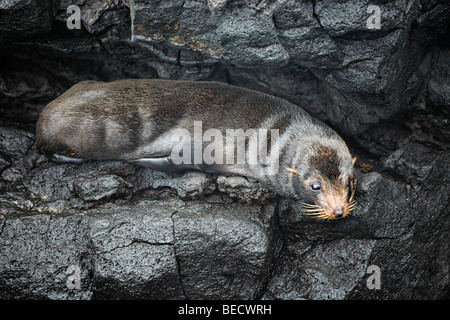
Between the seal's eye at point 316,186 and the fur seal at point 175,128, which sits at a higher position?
the fur seal at point 175,128

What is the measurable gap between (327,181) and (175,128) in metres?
2.15

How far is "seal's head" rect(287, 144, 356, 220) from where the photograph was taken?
5512 millimetres

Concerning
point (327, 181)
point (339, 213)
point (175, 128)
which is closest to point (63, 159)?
point (175, 128)

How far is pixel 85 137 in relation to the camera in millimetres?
6238

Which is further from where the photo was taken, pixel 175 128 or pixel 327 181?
pixel 175 128

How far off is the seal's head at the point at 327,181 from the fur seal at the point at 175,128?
0.58 ft

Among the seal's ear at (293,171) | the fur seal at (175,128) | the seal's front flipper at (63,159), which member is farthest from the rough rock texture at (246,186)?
the seal's ear at (293,171)

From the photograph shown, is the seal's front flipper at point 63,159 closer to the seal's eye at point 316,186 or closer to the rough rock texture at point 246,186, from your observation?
the rough rock texture at point 246,186

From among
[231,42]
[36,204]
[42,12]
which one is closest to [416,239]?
[231,42]

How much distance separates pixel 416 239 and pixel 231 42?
353 centimetres

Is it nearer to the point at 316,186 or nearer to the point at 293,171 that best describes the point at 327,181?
the point at 316,186

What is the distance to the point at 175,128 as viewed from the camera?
6238 mm

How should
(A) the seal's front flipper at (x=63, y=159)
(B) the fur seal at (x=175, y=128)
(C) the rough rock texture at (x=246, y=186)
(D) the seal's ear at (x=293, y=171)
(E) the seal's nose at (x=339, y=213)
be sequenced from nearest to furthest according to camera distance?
(E) the seal's nose at (x=339, y=213)
(C) the rough rock texture at (x=246, y=186)
(D) the seal's ear at (x=293, y=171)
(B) the fur seal at (x=175, y=128)
(A) the seal's front flipper at (x=63, y=159)

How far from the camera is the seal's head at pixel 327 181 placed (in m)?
5.51
